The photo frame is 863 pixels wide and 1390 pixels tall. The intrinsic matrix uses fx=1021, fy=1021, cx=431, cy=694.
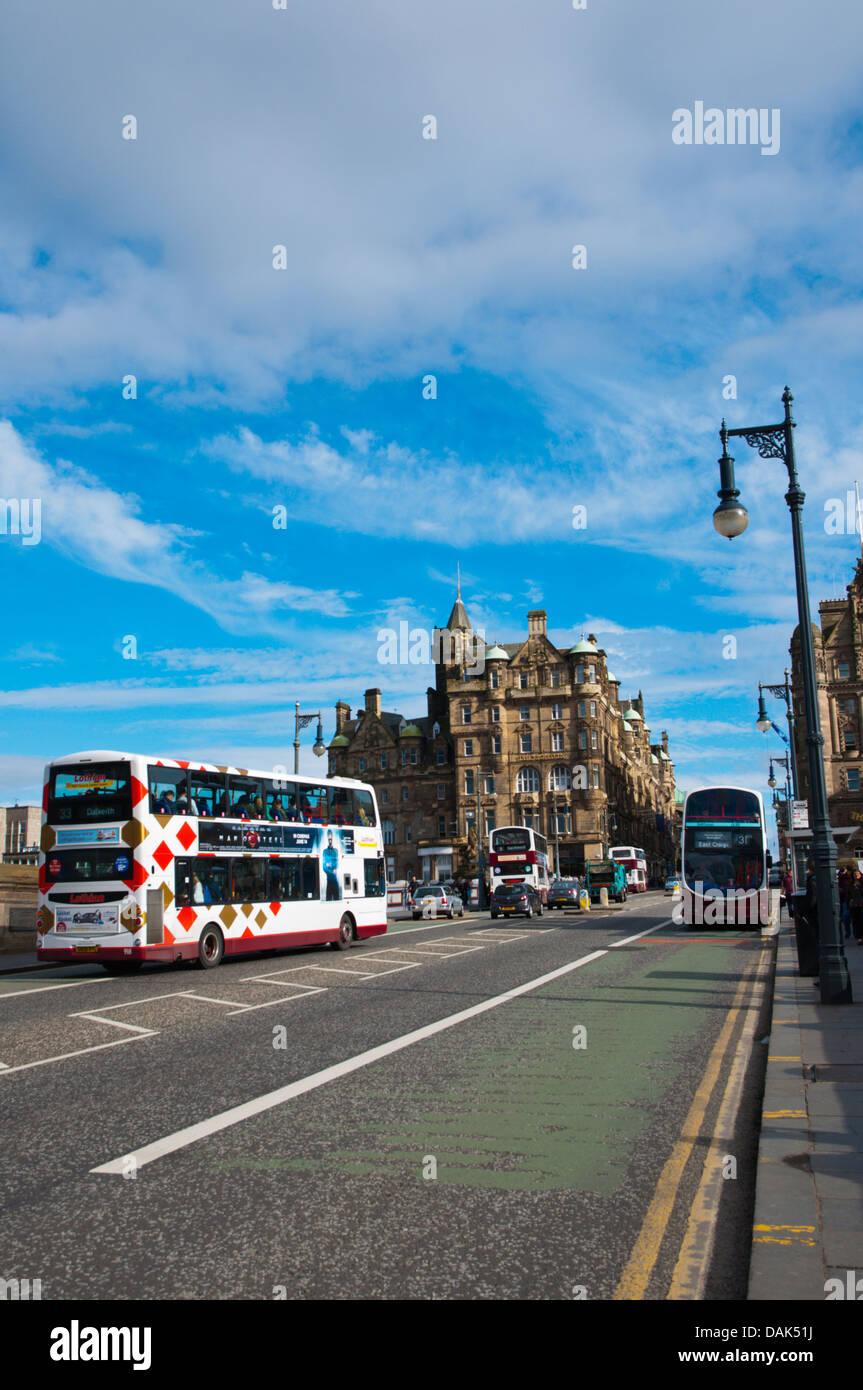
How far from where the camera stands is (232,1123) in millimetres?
6953

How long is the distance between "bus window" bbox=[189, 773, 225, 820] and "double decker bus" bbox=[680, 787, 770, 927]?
14.4 meters

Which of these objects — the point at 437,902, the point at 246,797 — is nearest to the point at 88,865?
the point at 246,797

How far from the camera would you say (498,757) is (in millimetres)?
82688

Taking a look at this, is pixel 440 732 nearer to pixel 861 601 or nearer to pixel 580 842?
pixel 580 842

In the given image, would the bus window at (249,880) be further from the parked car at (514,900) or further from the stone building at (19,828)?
the stone building at (19,828)

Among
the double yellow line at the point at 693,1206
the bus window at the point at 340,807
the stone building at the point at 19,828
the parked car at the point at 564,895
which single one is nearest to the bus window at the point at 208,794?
the bus window at the point at 340,807

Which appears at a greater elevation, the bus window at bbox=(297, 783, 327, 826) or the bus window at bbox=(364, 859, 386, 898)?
the bus window at bbox=(297, 783, 327, 826)

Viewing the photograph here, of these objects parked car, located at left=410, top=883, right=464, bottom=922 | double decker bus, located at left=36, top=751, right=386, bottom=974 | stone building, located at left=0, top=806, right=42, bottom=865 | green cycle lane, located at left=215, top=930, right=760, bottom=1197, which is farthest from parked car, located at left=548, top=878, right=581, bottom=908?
stone building, located at left=0, top=806, right=42, bottom=865

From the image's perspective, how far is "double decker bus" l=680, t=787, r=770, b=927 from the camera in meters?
28.9

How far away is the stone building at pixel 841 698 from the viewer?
7625 cm

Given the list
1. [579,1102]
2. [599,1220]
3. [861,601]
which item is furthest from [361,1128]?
[861,601]

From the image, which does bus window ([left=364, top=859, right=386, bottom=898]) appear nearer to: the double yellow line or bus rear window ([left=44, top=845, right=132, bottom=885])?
bus rear window ([left=44, top=845, right=132, bottom=885])

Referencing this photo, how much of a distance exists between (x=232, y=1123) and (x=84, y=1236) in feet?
7.04

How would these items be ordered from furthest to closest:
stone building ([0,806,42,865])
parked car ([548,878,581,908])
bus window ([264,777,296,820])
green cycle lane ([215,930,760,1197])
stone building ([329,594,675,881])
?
1. stone building ([0,806,42,865])
2. stone building ([329,594,675,881])
3. parked car ([548,878,581,908])
4. bus window ([264,777,296,820])
5. green cycle lane ([215,930,760,1197])
